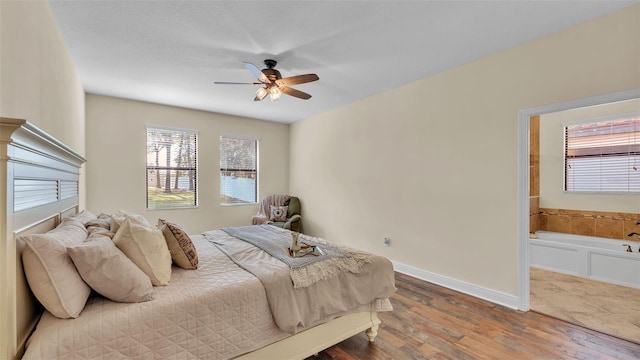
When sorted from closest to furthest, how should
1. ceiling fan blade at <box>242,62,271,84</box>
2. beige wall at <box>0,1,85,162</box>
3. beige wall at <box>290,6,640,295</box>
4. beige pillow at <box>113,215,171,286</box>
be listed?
beige wall at <box>0,1,85,162</box>, beige pillow at <box>113,215,171,286</box>, beige wall at <box>290,6,640,295</box>, ceiling fan blade at <box>242,62,271,84</box>

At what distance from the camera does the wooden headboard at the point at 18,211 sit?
99 cm

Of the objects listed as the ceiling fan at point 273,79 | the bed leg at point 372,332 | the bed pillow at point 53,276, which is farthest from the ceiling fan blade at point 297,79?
the bed leg at point 372,332

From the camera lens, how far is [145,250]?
1659 millimetres

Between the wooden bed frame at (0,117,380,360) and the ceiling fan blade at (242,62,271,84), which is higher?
the ceiling fan blade at (242,62,271,84)

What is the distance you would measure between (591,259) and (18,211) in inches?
216

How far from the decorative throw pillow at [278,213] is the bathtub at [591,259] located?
416 centimetres

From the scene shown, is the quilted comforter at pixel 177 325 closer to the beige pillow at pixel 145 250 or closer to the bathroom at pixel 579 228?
the beige pillow at pixel 145 250

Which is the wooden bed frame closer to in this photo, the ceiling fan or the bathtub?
the ceiling fan

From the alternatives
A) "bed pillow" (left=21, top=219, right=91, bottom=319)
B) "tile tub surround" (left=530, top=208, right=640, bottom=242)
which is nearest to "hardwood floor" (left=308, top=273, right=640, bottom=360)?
"bed pillow" (left=21, top=219, right=91, bottom=319)

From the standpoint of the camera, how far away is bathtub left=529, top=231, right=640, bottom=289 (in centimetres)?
329

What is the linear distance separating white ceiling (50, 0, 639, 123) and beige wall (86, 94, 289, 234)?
27.5 inches

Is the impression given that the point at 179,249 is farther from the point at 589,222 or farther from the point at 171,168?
the point at 589,222

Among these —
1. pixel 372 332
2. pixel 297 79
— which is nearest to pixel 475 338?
pixel 372 332

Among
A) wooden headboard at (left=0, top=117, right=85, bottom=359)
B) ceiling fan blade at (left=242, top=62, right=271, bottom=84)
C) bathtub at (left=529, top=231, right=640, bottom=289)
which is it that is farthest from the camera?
bathtub at (left=529, top=231, right=640, bottom=289)
